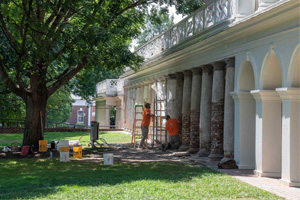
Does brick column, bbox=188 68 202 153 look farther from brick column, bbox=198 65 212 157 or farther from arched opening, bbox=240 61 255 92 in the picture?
arched opening, bbox=240 61 255 92

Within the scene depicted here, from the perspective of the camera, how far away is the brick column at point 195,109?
18.4m

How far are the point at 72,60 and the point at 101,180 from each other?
7.55m

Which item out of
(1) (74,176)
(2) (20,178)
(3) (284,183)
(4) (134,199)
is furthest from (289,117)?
(2) (20,178)

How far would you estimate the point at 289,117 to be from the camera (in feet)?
35.4

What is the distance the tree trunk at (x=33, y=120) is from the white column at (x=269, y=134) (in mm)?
9961

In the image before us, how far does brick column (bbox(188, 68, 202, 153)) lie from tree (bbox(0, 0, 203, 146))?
2822 millimetres

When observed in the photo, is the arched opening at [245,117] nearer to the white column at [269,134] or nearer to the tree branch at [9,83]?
the white column at [269,134]

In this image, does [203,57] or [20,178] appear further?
[203,57]

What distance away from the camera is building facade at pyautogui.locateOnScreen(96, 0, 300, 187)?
10945 mm

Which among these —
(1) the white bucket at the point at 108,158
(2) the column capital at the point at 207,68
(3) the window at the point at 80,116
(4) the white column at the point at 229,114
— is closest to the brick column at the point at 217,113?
(4) the white column at the point at 229,114

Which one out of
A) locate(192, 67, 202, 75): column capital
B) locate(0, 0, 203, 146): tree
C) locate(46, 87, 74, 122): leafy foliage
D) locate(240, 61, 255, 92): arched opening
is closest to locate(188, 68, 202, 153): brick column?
locate(192, 67, 202, 75): column capital

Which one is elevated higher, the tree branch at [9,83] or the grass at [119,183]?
the tree branch at [9,83]

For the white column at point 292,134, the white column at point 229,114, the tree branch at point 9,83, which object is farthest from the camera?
the tree branch at point 9,83

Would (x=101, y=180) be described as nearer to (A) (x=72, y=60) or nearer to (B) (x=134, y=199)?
(B) (x=134, y=199)
